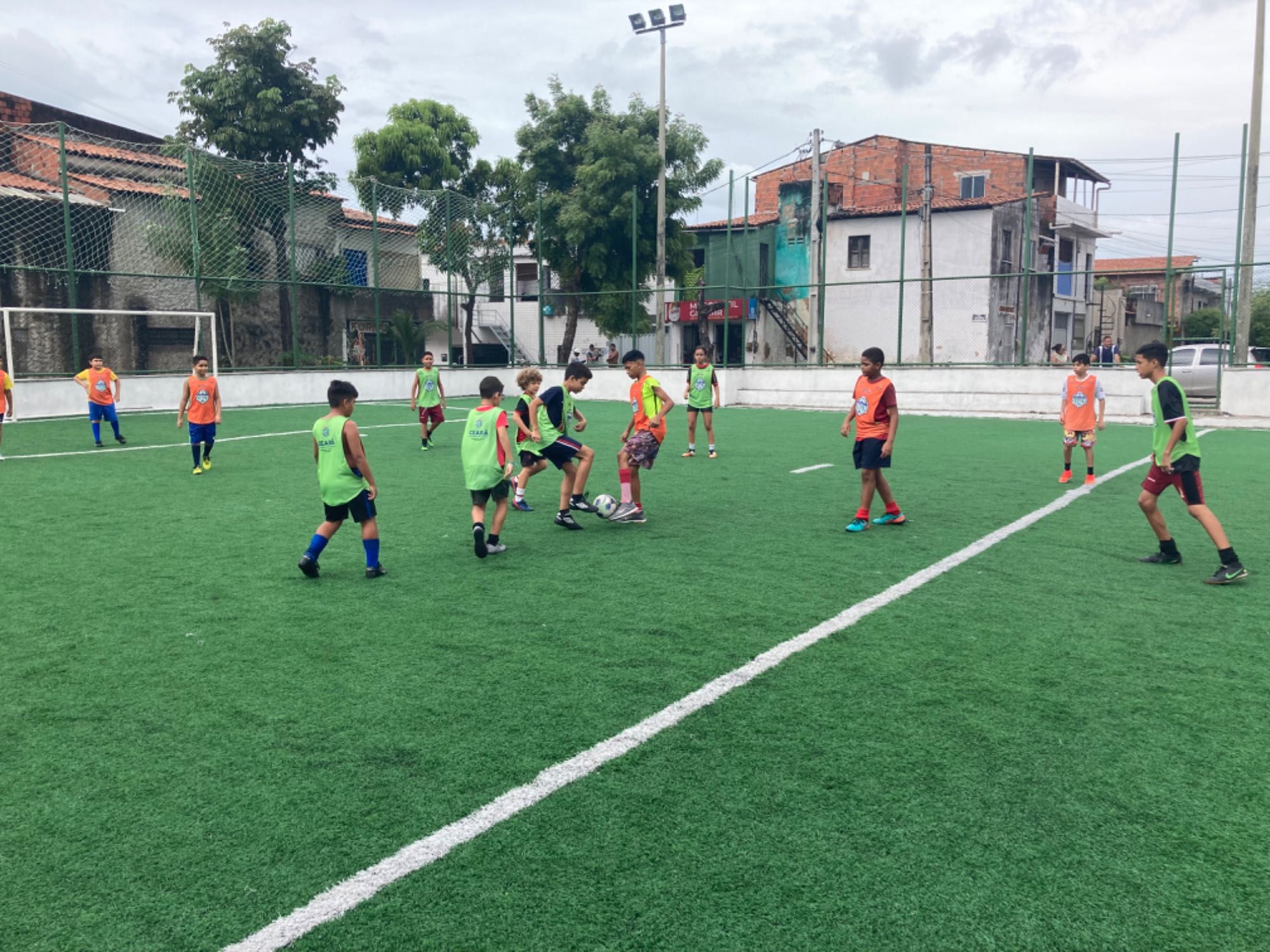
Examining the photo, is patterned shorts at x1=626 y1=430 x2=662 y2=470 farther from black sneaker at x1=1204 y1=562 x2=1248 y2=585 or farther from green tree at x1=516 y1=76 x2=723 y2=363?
green tree at x1=516 y1=76 x2=723 y2=363

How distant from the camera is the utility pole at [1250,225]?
20.9 m

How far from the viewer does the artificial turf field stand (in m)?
3.01

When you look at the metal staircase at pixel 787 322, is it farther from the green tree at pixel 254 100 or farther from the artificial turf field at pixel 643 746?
the artificial turf field at pixel 643 746

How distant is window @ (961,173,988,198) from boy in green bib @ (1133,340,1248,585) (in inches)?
1443

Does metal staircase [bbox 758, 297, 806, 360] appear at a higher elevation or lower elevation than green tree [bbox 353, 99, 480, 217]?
lower

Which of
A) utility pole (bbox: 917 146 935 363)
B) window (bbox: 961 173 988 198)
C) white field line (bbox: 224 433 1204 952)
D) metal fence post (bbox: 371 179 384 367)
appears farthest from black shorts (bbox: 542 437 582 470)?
window (bbox: 961 173 988 198)

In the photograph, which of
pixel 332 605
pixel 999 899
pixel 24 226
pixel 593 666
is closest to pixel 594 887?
pixel 999 899

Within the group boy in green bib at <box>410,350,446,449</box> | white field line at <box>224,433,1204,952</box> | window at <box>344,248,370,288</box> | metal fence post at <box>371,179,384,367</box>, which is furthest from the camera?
metal fence post at <box>371,179,384,367</box>

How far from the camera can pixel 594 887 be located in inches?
123

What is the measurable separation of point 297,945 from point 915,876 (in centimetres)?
195

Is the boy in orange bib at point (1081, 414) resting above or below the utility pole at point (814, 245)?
below

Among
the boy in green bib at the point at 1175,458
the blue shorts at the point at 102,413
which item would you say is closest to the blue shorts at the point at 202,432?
the blue shorts at the point at 102,413

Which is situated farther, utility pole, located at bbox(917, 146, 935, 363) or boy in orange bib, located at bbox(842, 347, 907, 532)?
utility pole, located at bbox(917, 146, 935, 363)

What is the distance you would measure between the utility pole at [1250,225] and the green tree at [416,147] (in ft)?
82.8
